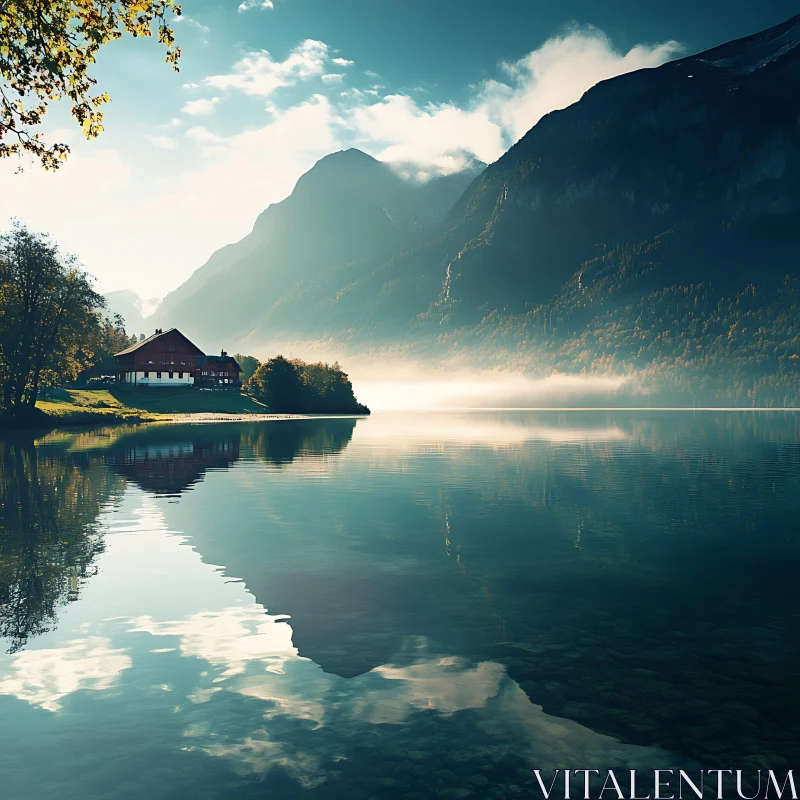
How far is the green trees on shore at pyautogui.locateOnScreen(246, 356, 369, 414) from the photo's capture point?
520ft

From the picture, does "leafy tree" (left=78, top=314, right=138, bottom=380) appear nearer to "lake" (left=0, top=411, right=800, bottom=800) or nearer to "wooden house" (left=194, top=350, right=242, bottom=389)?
"wooden house" (left=194, top=350, right=242, bottom=389)

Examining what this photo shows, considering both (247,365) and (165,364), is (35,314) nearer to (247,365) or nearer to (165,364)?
(165,364)

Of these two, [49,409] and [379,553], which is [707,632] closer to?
[379,553]

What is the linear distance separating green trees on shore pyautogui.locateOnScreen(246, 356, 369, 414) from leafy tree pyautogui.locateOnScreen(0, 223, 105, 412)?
2492 inches

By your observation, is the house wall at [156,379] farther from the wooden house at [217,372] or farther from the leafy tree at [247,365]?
the leafy tree at [247,365]

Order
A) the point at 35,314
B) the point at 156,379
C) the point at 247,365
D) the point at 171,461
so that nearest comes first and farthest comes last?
the point at 171,461 < the point at 35,314 < the point at 156,379 < the point at 247,365

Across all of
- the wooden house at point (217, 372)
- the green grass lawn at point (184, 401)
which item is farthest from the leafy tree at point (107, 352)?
the wooden house at point (217, 372)

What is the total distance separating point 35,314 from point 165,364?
7114cm

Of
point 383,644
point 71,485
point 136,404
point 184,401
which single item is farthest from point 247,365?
point 383,644

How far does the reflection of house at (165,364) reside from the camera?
526 feet

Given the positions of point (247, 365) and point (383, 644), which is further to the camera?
point (247, 365)

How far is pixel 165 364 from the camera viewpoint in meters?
164

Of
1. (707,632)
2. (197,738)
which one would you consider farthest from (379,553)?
(197,738)

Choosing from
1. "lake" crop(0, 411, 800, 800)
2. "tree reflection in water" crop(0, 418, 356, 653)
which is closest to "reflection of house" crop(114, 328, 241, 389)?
"tree reflection in water" crop(0, 418, 356, 653)
